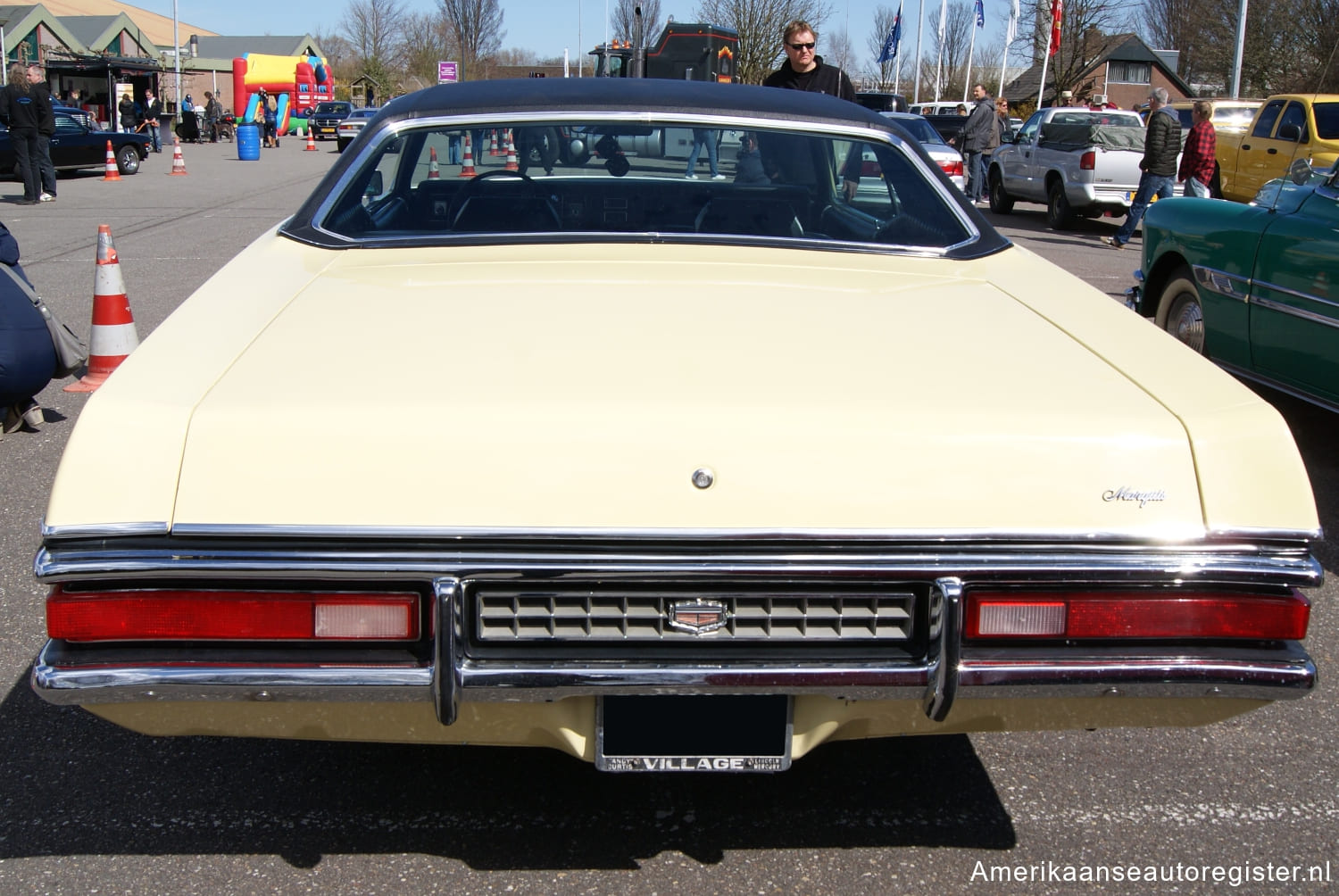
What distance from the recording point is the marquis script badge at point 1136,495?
1.98 meters

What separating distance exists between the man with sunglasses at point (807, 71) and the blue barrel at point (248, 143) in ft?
84.4

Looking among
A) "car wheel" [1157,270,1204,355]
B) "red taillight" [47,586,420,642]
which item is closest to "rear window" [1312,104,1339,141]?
"car wheel" [1157,270,1204,355]

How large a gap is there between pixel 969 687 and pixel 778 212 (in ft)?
5.75

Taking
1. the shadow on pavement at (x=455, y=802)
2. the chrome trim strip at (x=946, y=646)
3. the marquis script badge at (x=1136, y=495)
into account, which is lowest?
the shadow on pavement at (x=455, y=802)

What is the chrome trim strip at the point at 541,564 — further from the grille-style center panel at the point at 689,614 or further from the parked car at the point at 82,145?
the parked car at the point at 82,145

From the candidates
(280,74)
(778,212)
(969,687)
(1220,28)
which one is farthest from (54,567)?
(280,74)

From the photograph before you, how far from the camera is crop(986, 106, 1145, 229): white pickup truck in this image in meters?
14.3

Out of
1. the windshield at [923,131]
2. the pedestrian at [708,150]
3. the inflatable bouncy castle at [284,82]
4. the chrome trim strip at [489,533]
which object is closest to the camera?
the chrome trim strip at [489,533]

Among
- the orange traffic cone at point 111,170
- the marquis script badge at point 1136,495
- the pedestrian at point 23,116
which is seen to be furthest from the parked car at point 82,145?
the marquis script badge at point 1136,495

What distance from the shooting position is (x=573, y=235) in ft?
10.1

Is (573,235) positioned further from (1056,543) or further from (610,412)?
(1056,543)

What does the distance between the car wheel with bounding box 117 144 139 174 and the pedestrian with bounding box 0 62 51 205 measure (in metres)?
6.41

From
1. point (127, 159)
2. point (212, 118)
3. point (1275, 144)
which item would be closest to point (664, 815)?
point (1275, 144)

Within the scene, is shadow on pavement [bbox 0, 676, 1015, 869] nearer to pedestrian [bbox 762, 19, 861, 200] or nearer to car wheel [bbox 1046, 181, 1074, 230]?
pedestrian [bbox 762, 19, 861, 200]
